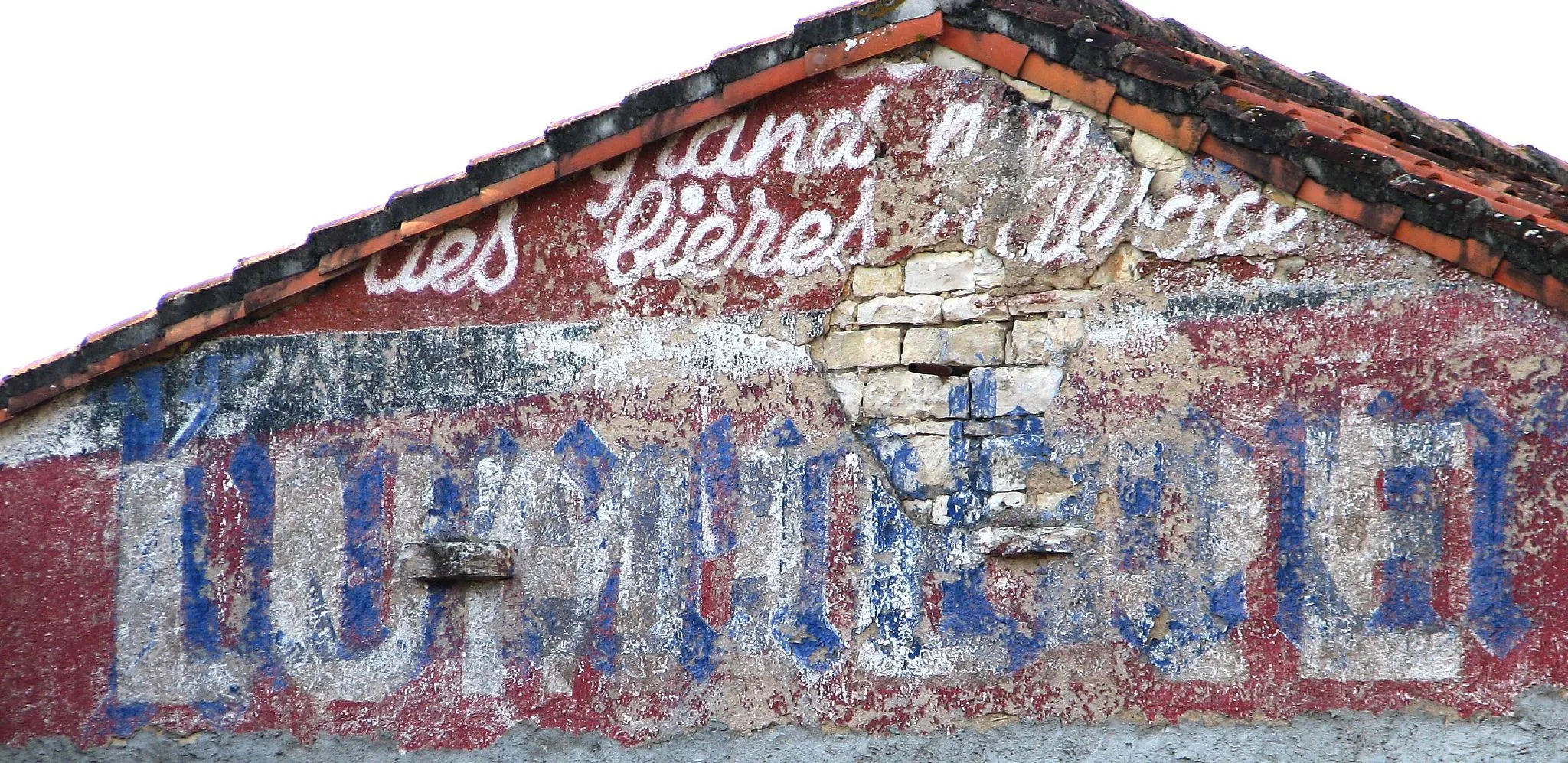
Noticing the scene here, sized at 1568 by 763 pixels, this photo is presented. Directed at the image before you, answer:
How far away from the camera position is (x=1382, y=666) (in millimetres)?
5301

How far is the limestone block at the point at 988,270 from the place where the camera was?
595cm

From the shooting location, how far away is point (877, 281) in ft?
19.9

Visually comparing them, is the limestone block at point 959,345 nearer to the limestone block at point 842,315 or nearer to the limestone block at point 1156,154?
the limestone block at point 842,315

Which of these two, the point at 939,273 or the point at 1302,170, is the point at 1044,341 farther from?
the point at 1302,170

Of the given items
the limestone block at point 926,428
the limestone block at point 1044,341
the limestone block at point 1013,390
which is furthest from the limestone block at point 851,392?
the limestone block at point 1044,341

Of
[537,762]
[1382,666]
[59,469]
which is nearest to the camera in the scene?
[1382,666]

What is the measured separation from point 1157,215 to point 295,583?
3.62 meters

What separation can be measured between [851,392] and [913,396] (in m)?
0.24

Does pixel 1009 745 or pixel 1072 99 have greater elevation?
pixel 1072 99

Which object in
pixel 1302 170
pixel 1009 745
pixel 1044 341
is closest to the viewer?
pixel 1302 170

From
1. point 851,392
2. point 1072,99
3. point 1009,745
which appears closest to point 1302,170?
point 1072,99

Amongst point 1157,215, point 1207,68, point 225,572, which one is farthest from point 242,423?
point 1207,68

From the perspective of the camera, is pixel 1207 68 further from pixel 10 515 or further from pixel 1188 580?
pixel 10 515

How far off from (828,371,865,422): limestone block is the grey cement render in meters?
1.18
